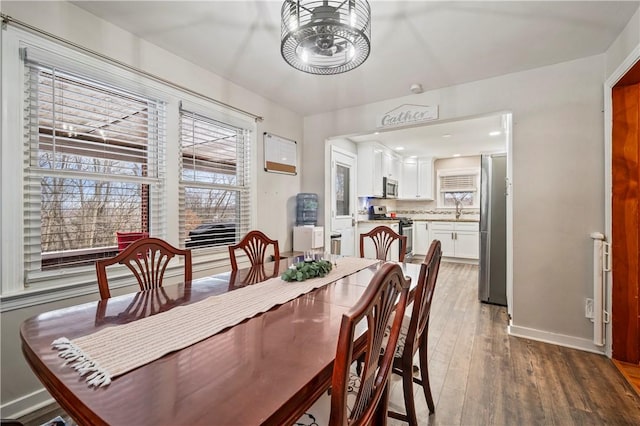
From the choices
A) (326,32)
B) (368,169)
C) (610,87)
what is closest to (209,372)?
(326,32)

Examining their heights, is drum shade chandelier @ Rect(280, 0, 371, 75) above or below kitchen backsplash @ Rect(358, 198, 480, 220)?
above

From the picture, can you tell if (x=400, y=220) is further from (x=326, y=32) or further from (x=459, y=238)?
(x=326, y=32)

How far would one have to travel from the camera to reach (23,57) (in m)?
1.67

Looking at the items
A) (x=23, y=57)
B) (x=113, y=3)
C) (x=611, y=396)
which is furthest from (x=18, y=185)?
(x=611, y=396)

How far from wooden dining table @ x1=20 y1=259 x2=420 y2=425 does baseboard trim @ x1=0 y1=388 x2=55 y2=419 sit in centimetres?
106

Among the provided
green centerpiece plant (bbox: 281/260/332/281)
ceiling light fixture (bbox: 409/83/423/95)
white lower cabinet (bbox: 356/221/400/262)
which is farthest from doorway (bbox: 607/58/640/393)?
white lower cabinet (bbox: 356/221/400/262)

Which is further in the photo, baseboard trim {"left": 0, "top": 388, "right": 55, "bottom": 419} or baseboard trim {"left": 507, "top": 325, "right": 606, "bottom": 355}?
baseboard trim {"left": 507, "top": 325, "right": 606, "bottom": 355}

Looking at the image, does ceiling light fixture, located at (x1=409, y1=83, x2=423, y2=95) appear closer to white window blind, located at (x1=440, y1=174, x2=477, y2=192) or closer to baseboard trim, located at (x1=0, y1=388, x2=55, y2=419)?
baseboard trim, located at (x1=0, y1=388, x2=55, y2=419)

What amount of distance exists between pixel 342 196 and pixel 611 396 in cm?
376

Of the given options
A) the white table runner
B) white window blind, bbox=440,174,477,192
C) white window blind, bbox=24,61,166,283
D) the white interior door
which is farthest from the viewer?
white window blind, bbox=440,174,477,192

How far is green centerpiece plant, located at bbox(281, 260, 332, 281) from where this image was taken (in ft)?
5.51

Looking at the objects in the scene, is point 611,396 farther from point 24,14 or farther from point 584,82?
point 24,14

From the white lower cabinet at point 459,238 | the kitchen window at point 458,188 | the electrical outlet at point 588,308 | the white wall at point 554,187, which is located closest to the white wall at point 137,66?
the white wall at point 554,187

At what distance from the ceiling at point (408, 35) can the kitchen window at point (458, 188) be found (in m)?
4.35
